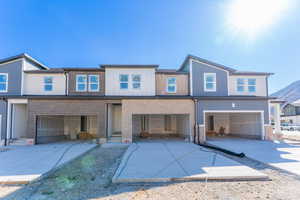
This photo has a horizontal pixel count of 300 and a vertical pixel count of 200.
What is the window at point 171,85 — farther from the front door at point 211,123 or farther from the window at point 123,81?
the front door at point 211,123

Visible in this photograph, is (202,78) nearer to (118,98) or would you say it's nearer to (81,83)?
(118,98)

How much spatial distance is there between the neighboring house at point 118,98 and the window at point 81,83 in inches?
3.4

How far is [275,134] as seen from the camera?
13547 mm

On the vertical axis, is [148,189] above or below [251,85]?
below

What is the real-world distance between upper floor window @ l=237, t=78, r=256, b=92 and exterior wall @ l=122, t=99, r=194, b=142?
6171mm

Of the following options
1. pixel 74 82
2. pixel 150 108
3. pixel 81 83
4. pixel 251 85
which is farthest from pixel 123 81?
pixel 251 85

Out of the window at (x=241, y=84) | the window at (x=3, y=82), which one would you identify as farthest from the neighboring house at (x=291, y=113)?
the window at (x=3, y=82)

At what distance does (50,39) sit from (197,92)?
15.9m

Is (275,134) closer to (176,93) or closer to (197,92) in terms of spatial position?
(197,92)

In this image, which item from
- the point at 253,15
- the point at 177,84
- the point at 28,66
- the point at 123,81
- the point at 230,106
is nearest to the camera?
the point at 253,15

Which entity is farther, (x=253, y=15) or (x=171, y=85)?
(x=171, y=85)

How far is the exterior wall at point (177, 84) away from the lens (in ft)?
46.7

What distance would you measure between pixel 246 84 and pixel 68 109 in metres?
16.3

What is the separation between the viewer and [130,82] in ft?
44.1
